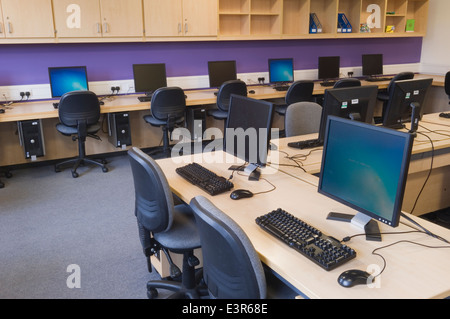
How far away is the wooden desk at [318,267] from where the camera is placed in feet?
4.33

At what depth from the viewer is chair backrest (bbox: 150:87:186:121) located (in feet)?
14.8

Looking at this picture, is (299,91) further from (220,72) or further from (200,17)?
(200,17)

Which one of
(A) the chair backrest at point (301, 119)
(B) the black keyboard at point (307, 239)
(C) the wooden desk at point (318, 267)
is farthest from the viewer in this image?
(A) the chair backrest at point (301, 119)

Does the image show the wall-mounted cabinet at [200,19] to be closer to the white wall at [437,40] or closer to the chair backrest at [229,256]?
the white wall at [437,40]

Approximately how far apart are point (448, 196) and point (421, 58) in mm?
4970

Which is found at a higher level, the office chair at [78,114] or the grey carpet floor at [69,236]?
the office chair at [78,114]

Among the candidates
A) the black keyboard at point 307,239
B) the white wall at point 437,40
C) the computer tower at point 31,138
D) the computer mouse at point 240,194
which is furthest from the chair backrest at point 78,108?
the white wall at point 437,40

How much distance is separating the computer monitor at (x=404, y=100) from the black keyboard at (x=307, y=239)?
1607 mm

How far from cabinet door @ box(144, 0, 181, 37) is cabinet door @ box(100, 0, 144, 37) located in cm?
10

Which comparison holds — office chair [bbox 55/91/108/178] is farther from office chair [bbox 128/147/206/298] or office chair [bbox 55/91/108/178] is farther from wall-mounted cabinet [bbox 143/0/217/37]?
office chair [bbox 128/147/206/298]

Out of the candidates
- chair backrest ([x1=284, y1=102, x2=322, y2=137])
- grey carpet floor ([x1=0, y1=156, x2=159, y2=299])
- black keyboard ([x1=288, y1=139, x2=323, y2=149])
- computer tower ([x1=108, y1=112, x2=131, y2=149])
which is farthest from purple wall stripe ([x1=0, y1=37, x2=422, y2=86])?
black keyboard ([x1=288, y1=139, x2=323, y2=149])

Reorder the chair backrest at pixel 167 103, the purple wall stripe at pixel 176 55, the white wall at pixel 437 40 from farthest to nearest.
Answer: the white wall at pixel 437 40
the purple wall stripe at pixel 176 55
the chair backrest at pixel 167 103

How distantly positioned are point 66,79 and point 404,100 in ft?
11.7

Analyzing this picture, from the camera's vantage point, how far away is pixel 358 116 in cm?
268
